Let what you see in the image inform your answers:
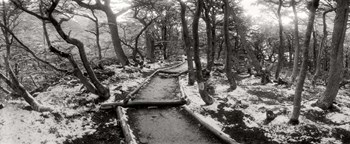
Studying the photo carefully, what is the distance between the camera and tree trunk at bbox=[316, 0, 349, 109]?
28.3 ft

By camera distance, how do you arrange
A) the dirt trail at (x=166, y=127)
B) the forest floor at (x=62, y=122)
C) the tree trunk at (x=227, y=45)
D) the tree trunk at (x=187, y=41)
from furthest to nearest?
the tree trunk at (x=227, y=45) < the tree trunk at (x=187, y=41) < the dirt trail at (x=166, y=127) < the forest floor at (x=62, y=122)

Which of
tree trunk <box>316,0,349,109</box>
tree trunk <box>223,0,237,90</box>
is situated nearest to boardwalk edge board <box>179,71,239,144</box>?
tree trunk <box>223,0,237,90</box>

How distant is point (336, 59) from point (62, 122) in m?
10.5

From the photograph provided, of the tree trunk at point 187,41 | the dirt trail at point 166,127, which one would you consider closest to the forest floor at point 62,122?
the dirt trail at point 166,127

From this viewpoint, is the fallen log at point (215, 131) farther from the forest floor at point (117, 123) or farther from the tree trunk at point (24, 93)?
the tree trunk at point (24, 93)

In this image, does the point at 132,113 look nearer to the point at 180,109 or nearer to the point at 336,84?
the point at 180,109

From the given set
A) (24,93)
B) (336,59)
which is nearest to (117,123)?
(24,93)

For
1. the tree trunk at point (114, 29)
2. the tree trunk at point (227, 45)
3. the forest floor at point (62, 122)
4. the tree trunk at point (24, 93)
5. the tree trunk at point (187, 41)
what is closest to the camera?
the forest floor at point (62, 122)

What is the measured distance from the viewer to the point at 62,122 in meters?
7.86

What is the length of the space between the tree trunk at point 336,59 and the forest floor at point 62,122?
27.1ft

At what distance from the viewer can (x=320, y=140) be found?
7.02m

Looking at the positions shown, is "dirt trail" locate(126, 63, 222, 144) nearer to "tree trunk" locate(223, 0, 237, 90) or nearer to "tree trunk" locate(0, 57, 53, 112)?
"tree trunk" locate(0, 57, 53, 112)

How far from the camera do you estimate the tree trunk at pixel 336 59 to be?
8617mm

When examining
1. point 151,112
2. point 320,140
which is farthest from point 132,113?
point 320,140
